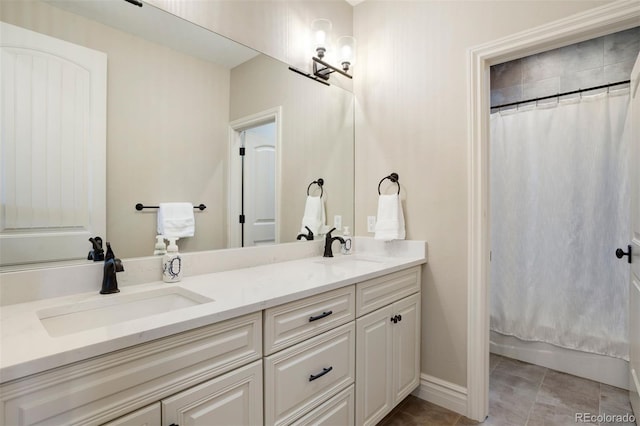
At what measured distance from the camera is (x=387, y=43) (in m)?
2.19

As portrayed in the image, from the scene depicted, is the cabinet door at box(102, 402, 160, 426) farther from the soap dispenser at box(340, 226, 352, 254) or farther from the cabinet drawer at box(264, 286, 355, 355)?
the soap dispenser at box(340, 226, 352, 254)

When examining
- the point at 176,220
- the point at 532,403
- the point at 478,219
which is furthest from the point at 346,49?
the point at 532,403

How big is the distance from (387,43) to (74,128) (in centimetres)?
187

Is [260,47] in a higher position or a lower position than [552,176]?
higher

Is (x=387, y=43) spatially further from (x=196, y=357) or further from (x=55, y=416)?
(x=55, y=416)

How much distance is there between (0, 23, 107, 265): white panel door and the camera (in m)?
1.05

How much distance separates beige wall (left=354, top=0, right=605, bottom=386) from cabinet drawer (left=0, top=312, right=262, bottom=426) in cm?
131

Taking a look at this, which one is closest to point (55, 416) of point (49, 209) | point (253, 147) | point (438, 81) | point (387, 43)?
point (49, 209)

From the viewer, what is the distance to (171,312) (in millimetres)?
940

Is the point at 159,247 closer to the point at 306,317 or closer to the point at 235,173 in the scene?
the point at 235,173

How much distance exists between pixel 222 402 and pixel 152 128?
3.54 ft

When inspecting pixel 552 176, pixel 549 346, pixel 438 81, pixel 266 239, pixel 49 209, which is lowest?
pixel 549 346

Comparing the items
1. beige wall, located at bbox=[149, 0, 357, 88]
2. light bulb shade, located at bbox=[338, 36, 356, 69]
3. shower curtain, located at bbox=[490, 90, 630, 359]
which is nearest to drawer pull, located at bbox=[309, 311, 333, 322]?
beige wall, located at bbox=[149, 0, 357, 88]

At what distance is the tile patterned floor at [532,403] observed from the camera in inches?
70.9
